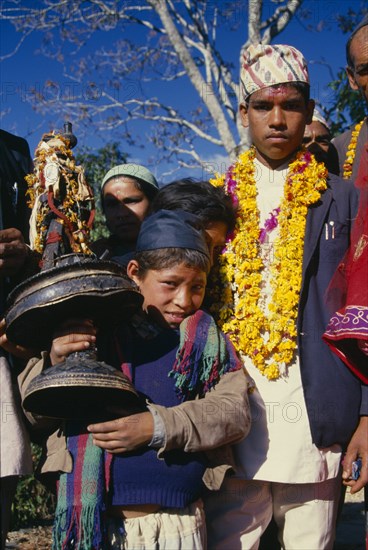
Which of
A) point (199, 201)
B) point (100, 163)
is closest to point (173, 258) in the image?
point (199, 201)

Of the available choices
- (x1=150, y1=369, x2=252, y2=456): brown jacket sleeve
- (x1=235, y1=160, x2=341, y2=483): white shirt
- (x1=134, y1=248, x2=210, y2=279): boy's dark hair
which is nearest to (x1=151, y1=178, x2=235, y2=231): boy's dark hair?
(x1=134, y1=248, x2=210, y2=279): boy's dark hair

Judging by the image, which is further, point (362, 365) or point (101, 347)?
point (362, 365)

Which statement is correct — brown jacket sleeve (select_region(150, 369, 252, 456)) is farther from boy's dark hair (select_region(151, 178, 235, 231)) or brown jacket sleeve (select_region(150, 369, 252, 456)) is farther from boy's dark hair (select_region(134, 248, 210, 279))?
boy's dark hair (select_region(151, 178, 235, 231))

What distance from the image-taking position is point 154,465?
2.29 meters

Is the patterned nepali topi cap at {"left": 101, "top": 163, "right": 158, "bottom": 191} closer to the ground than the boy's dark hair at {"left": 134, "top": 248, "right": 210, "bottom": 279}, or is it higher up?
higher up

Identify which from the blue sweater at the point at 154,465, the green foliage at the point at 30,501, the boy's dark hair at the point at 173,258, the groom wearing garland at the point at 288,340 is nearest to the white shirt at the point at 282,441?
the groom wearing garland at the point at 288,340

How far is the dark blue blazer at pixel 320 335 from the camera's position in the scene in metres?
2.59

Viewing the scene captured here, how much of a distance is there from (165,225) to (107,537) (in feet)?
3.80

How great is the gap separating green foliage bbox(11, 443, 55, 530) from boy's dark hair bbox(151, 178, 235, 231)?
3.28 m

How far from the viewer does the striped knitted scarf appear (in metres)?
2.18

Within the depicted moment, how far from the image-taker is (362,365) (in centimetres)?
260

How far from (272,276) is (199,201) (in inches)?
17.9

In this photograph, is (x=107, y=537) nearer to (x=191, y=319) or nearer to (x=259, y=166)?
(x=191, y=319)

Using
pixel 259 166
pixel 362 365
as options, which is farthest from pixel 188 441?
pixel 259 166
